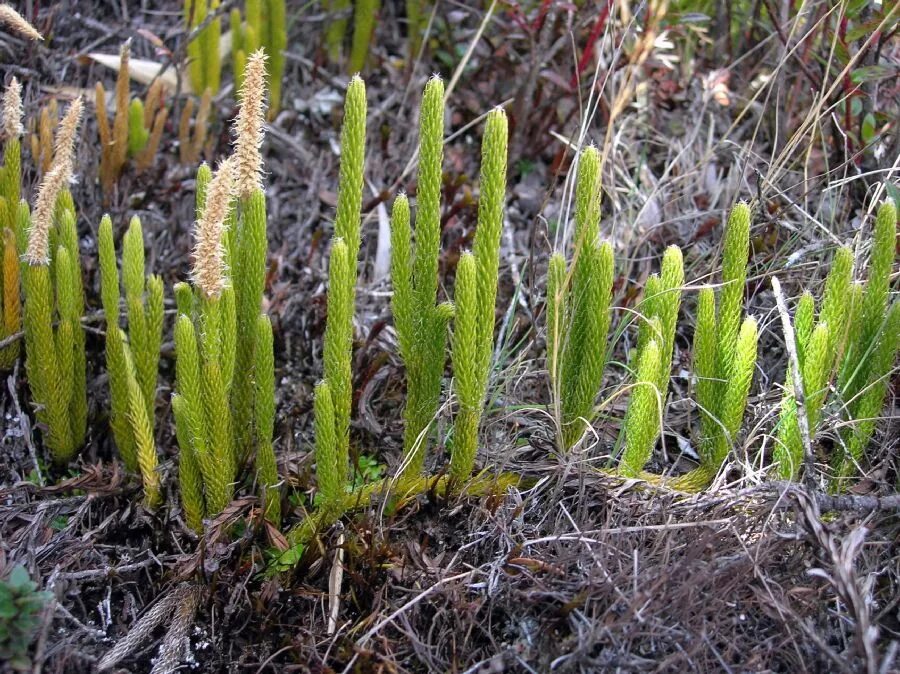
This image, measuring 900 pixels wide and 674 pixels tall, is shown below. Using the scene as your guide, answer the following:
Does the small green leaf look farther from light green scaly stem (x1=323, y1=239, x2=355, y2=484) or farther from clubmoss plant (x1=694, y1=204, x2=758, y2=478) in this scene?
light green scaly stem (x1=323, y1=239, x2=355, y2=484)

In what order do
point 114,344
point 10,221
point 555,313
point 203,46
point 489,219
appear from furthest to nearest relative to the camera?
point 203,46 → point 10,221 → point 114,344 → point 555,313 → point 489,219

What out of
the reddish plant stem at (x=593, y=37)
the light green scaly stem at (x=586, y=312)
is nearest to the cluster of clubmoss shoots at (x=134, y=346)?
the light green scaly stem at (x=586, y=312)

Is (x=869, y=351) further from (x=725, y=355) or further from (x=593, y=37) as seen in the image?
(x=593, y=37)

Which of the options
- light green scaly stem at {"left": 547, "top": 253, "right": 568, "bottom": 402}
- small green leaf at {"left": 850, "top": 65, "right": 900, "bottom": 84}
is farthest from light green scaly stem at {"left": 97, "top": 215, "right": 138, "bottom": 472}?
small green leaf at {"left": 850, "top": 65, "right": 900, "bottom": 84}

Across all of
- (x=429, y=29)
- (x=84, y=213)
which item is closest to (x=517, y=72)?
(x=429, y=29)

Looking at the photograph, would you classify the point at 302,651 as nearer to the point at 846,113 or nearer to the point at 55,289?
the point at 55,289

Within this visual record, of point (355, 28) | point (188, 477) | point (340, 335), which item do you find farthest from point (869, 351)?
point (355, 28)
